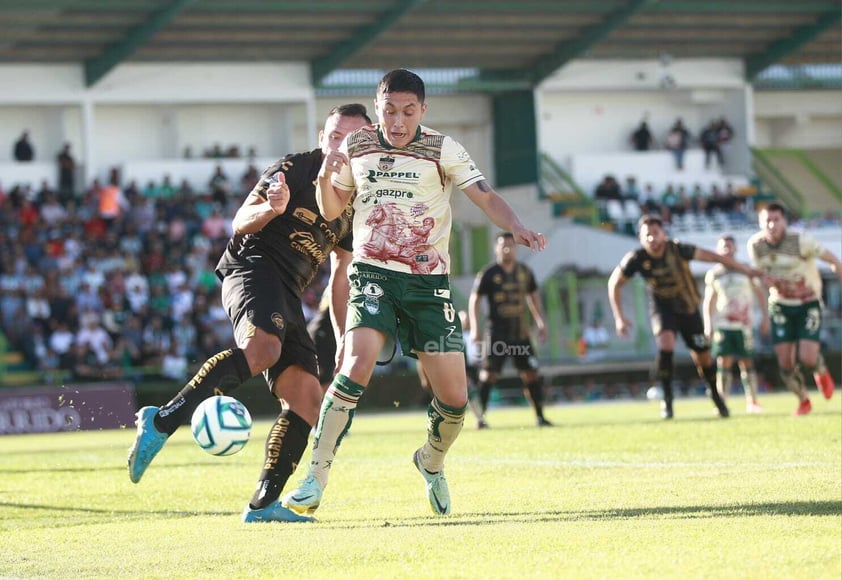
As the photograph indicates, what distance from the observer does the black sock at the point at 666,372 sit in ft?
60.8

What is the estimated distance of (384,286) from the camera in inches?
317

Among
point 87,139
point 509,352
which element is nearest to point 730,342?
point 509,352

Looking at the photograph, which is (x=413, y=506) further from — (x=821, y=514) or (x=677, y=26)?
(x=677, y=26)

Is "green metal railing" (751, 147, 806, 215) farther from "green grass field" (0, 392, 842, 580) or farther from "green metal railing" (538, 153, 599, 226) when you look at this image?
"green grass field" (0, 392, 842, 580)

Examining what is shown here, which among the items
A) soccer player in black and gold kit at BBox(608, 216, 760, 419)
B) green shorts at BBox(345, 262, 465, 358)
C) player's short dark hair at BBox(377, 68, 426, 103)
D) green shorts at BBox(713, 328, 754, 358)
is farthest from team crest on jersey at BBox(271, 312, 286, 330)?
green shorts at BBox(713, 328, 754, 358)

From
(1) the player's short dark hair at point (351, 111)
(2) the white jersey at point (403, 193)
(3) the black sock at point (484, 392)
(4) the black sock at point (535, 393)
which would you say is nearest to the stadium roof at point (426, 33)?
(3) the black sock at point (484, 392)

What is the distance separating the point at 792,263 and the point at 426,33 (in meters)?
23.8

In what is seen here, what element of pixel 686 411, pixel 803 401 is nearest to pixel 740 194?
pixel 686 411

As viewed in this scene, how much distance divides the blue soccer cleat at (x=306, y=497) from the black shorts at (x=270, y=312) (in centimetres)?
85

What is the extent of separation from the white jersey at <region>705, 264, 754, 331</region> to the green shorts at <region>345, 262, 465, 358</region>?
13576mm

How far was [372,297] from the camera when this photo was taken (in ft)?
26.3

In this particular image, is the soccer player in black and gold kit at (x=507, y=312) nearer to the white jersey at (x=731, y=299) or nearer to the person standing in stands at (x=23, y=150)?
the white jersey at (x=731, y=299)

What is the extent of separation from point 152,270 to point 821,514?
26554 mm

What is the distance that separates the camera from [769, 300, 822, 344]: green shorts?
1730 cm
